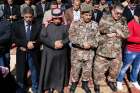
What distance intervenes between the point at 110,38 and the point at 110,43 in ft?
0.37

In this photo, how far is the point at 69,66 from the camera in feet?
27.2

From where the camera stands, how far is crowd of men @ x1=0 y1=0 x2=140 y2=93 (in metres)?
7.56

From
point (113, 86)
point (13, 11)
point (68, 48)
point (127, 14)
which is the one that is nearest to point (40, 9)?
point (13, 11)

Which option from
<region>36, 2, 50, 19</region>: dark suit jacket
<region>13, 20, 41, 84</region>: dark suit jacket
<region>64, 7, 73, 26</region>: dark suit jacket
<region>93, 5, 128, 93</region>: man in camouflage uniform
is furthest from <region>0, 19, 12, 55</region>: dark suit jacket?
<region>36, 2, 50, 19</region>: dark suit jacket

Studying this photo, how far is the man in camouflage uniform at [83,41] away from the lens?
25.3 feet

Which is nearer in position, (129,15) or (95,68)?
(95,68)

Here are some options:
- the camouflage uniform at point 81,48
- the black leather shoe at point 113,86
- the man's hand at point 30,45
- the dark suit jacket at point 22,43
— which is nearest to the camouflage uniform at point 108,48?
the camouflage uniform at point 81,48

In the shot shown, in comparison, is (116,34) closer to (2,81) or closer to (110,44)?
(110,44)

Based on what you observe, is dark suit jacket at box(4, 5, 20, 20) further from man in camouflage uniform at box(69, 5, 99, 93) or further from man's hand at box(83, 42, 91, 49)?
man's hand at box(83, 42, 91, 49)

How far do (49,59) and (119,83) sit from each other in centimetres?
205

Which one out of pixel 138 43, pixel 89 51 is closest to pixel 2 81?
pixel 89 51

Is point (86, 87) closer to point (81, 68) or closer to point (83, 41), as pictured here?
point (81, 68)

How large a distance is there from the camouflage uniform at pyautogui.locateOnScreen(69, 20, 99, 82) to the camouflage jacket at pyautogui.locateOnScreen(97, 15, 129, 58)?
9.5 inches

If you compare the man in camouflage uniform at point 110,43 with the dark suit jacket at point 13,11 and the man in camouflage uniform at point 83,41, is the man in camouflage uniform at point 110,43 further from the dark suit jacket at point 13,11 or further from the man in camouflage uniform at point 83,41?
the dark suit jacket at point 13,11
